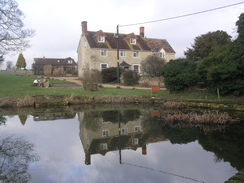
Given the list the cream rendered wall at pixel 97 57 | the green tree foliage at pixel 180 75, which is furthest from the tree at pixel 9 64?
the green tree foliage at pixel 180 75

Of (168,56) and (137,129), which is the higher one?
(168,56)

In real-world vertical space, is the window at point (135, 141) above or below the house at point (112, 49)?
below

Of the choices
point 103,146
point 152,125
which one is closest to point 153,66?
point 152,125

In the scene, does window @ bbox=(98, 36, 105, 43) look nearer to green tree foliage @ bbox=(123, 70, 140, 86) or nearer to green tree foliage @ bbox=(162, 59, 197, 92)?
green tree foliage @ bbox=(123, 70, 140, 86)

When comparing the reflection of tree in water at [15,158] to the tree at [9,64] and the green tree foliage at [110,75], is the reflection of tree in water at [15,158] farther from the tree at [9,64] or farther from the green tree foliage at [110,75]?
the tree at [9,64]

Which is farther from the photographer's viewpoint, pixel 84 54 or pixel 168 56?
pixel 168 56

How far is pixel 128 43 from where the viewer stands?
39.5 m

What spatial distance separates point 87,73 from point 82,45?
19.6 metres

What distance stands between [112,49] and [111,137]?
97.3ft

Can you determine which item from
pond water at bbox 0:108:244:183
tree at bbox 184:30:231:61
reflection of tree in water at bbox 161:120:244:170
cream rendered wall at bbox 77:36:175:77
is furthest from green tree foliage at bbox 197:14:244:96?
cream rendered wall at bbox 77:36:175:77

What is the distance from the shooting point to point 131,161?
624 centimetres

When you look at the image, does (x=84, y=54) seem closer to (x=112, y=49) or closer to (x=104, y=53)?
(x=104, y=53)

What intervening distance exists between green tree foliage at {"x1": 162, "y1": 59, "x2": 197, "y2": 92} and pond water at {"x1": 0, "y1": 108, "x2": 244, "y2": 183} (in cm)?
738

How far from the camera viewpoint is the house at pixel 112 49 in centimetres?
3575
